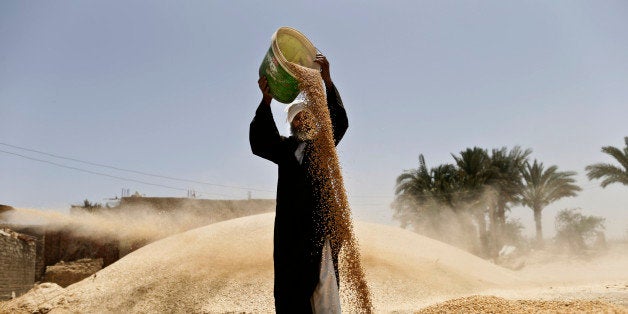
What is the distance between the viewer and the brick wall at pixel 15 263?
12.3m

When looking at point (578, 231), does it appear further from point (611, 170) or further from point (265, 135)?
point (265, 135)

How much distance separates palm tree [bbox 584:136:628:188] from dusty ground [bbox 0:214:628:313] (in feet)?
43.2

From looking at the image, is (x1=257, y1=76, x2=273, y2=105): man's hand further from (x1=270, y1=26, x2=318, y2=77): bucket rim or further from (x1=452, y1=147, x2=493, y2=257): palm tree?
(x1=452, y1=147, x2=493, y2=257): palm tree

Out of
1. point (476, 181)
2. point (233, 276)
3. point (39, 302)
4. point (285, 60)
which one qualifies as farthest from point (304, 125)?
point (476, 181)

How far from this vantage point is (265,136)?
10.2 ft

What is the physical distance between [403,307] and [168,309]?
4015mm

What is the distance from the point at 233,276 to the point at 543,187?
2150 cm

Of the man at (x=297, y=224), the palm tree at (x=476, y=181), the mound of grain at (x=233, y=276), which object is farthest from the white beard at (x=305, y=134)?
the palm tree at (x=476, y=181)

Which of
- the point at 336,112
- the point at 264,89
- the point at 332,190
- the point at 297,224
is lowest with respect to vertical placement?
the point at 297,224

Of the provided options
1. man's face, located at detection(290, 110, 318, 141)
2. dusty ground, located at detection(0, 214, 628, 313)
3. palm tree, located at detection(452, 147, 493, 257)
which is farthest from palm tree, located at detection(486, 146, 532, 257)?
man's face, located at detection(290, 110, 318, 141)

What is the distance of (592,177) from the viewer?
70.2ft

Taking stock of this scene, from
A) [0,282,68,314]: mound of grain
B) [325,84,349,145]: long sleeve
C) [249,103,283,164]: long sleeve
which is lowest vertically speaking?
[0,282,68,314]: mound of grain

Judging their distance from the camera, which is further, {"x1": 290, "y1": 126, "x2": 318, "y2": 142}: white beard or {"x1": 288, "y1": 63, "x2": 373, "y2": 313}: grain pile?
{"x1": 290, "y1": 126, "x2": 318, "y2": 142}: white beard

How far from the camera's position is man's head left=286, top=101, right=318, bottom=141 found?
10.6 ft
